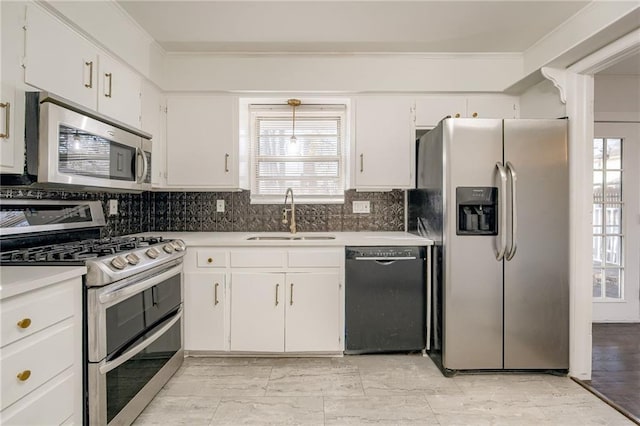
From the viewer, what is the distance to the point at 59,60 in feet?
5.30

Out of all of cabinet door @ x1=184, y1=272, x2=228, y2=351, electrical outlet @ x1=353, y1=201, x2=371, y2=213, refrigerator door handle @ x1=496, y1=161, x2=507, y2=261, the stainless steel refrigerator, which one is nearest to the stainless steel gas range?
cabinet door @ x1=184, y1=272, x2=228, y2=351

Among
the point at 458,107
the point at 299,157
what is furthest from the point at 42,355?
the point at 458,107

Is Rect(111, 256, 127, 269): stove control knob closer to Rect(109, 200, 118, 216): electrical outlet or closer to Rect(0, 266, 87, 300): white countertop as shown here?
Rect(0, 266, 87, 300): white countertop

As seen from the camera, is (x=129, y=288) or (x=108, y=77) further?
(x=108, y=77)

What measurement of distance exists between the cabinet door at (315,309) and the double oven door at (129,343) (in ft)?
2.80

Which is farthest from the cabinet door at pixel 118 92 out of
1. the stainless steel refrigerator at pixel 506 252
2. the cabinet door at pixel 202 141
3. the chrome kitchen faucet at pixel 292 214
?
the stainless steel refrigerator at pixel 506 252

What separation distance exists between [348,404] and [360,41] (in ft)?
8.20

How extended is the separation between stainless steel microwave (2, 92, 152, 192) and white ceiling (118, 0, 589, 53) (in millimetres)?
853

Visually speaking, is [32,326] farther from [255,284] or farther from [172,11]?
[172,11]

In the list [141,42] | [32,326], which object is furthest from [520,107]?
[32,326]

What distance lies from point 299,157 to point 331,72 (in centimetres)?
84

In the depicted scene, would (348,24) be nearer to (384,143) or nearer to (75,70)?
(384,143)

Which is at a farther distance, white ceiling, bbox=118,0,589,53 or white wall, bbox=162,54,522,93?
white wall, bbox=162,54,522,93

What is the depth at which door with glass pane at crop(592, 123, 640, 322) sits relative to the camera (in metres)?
3.12
